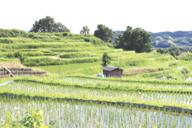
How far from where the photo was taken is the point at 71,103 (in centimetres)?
1608

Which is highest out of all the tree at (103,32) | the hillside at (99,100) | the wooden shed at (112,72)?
the tree at (103,32)

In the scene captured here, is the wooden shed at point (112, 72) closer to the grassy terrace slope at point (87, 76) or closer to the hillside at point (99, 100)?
the grassy terrace slope at point (87, 76)

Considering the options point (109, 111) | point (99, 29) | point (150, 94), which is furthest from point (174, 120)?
point (99, 29)

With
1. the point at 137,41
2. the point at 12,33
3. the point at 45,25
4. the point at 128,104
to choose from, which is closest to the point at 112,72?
the point at 128,104

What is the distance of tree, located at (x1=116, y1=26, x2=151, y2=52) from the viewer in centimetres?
7256

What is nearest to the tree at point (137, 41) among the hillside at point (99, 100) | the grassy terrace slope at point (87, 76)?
the grassy terrace slope at point (87, 76)

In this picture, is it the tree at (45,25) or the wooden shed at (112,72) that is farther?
the tree at (45,25)

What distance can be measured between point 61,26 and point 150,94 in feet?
269

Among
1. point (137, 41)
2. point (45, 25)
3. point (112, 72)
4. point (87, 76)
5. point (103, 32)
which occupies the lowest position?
point (112, 72)

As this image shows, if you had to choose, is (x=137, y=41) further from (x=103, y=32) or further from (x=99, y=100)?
→ (x=99, y=100)

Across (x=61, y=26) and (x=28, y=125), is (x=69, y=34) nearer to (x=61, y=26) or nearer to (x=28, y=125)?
(x=61, y=26)

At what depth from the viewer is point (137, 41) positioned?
72.4 metres

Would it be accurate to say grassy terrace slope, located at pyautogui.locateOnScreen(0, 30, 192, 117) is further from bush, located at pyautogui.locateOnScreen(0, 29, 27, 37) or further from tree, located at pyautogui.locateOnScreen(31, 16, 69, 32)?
tree, located at pyautogui.locateOnScreen(31, 16, 69, 32)

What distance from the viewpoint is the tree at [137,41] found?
238 ft
